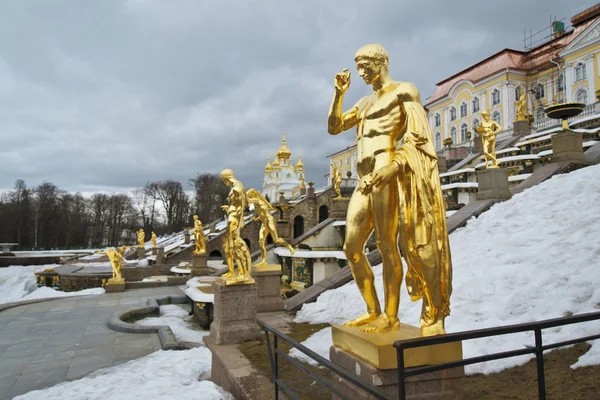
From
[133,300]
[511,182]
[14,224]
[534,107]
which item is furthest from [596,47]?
[14,224]

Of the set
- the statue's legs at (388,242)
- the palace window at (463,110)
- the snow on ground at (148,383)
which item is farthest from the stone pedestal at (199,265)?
the palace window at (463,110)

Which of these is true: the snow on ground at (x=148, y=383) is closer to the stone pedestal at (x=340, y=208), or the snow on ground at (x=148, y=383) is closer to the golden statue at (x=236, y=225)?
the golden statue at (x=236, y=225)

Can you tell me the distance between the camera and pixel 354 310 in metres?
7.62

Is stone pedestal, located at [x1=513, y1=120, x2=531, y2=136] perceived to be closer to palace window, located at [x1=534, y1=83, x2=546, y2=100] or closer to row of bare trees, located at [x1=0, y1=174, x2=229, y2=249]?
palace window, located at [x1=534, y1=83, x2=546, y2=100]

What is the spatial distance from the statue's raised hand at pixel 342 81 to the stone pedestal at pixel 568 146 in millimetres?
11051

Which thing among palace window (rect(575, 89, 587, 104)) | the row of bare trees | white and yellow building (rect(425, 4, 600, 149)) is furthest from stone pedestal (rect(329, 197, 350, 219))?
the row of bare trees

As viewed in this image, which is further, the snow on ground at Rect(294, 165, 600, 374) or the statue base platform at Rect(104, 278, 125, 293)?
the statue base platform at Rect(104, 278, 125, 293)

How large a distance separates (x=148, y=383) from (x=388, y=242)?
142 inches

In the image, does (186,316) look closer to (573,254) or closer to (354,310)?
(354,310)

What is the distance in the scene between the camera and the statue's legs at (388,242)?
3.23 metres

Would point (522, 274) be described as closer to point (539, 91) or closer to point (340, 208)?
point (340, 208)

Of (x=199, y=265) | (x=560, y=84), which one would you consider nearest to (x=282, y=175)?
(x=560, y=84)

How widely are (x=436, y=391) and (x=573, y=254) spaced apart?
4411mm

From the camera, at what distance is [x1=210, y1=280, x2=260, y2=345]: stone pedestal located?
6.42 meters
